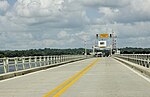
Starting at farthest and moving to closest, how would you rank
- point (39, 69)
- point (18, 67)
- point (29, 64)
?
point (39, 69) < point (29, 64) < point (18, 67)

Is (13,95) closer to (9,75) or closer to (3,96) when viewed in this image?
(3,96)

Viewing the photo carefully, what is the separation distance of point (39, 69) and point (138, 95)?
74.5ft

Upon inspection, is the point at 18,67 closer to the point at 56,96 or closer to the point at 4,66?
the point at 4,66

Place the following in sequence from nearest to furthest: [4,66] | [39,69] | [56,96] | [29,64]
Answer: [56,96] → [4,66] → [29,64] → [39,69]

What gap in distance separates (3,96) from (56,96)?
2.07 m

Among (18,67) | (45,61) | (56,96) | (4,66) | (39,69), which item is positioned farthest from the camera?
(45,61)

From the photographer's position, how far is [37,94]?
15438 mm

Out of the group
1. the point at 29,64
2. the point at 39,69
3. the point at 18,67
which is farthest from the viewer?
the point at 39,69

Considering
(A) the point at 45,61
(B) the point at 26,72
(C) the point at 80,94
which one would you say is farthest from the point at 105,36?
(C) the point at 80,94

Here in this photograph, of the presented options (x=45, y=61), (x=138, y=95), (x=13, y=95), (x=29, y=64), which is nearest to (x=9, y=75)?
(x=29, y=64)

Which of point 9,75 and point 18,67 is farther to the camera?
point 18,67

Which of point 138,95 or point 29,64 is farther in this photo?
point 29,64

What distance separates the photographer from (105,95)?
15.0 metres

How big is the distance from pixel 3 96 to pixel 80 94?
2932mm
